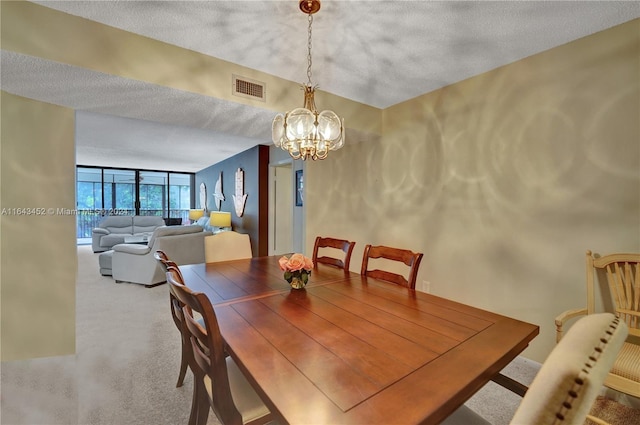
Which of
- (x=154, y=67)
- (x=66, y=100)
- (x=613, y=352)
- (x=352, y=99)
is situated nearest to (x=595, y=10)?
(x=352, y=99)

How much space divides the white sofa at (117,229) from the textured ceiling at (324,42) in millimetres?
5554

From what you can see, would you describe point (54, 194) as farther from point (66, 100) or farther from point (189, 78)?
point (189, 78)

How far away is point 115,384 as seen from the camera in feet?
6.11

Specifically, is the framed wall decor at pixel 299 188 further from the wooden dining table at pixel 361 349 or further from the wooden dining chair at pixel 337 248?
the wooden dining table at pixel 361 349

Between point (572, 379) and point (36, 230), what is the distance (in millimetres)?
3090

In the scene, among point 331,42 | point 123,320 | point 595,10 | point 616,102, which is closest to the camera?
point 595,10

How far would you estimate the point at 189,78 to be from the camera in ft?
6.89

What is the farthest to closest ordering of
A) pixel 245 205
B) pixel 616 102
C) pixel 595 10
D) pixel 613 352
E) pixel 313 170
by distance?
pixel 245 205 < pixel 313 170 < pixel 616 102 < pixel 595 10 < pixel 613 352

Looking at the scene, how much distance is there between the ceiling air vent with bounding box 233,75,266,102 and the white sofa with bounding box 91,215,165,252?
6178mm

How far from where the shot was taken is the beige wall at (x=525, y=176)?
179cm

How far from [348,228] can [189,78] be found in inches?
98.1

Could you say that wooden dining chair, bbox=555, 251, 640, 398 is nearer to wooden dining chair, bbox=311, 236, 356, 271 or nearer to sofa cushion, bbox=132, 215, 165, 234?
wooden dining chair, bbox=311, 236, 356, 271

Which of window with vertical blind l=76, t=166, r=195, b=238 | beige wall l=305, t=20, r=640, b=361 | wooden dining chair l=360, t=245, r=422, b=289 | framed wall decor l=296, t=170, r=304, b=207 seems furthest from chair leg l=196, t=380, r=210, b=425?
window with vertical blind l=76, t=166, r=195, b=238

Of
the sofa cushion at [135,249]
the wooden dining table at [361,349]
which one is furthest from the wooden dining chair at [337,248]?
the sofa cushion at [135,249]
